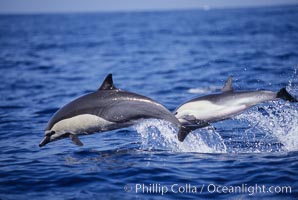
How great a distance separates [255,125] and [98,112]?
3980 mm

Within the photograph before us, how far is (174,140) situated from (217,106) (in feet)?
3.91

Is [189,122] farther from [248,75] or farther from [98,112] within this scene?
[248,75]

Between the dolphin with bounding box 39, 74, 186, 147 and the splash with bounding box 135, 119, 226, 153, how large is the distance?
2.13 ft

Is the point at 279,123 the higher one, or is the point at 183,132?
the point at 183,132

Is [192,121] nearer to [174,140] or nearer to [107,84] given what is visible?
[174,140]

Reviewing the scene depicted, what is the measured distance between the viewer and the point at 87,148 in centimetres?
980

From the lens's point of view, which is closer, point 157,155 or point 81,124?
point 81,124

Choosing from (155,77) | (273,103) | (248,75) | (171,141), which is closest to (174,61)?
(155,77)

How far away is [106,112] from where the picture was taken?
8633 mm

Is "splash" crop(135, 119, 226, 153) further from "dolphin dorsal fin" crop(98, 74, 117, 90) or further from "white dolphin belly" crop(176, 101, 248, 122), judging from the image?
"dolphin dorsal fin" crop(98, 74, 117, 90)

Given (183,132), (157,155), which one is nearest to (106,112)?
(157,155)

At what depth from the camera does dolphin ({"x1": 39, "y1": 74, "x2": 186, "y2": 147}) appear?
8.49 metres

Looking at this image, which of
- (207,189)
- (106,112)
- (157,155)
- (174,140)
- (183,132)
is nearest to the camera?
(207,189)

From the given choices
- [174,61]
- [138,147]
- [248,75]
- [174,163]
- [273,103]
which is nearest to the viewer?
[174,163]
